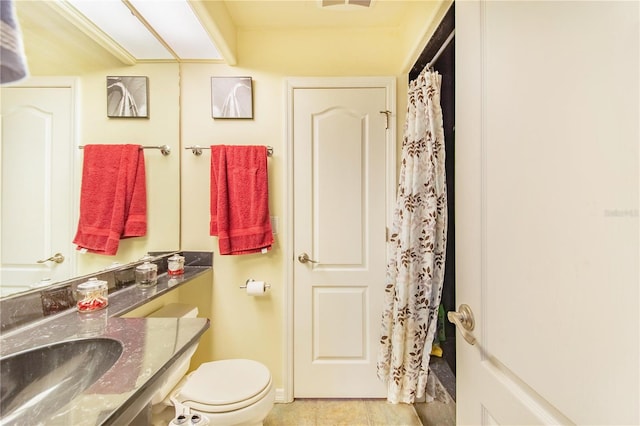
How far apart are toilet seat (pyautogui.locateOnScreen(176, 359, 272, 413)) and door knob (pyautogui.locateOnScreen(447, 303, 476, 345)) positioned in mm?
937

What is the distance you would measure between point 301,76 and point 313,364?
1.98 m

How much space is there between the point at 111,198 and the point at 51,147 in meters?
0.41

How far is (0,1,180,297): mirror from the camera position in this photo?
0.83 m

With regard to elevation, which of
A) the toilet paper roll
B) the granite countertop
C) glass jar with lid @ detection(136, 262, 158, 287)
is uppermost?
glass jar with lid @ detection(136, 262, 158, 287)

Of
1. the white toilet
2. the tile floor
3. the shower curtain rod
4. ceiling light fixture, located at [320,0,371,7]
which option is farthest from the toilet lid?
ceiling light fixture, located at [320,0,371,7]

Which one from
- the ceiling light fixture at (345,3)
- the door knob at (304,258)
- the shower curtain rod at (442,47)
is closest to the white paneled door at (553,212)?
the shower curtain rod at (442,47)

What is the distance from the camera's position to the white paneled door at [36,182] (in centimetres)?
82

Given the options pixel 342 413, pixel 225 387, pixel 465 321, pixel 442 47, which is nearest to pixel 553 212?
pixel 465 321

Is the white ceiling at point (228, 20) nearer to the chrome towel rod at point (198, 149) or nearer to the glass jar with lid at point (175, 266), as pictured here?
the chrome towel rod at point (198, 149)

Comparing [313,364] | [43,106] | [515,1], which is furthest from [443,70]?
[313,364]

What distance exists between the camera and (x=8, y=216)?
0.83 meters

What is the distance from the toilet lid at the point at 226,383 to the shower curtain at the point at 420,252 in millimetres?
711

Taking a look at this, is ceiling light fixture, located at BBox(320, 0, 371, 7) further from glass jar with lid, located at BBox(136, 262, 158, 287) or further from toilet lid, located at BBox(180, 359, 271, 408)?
toilet lid, located at BBox(180, 359, 271, 408)

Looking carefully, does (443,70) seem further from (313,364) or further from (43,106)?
(313,364)
